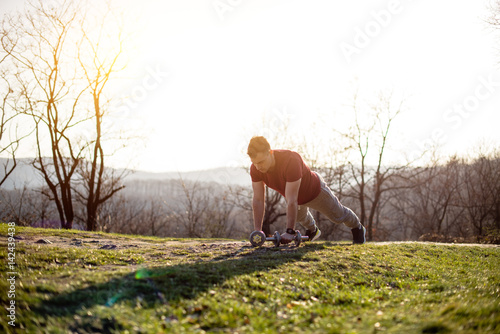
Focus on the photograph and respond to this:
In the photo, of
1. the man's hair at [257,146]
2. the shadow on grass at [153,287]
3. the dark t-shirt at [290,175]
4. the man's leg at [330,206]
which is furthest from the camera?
the man's leg at [330,206]

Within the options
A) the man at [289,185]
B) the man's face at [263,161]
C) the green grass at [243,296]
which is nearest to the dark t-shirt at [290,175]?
the man at [289,185]

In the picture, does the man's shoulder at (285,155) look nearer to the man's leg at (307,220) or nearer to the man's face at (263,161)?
the man's face at (263,161)

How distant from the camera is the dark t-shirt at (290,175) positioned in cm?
563

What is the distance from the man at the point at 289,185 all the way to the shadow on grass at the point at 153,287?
146 centimetres

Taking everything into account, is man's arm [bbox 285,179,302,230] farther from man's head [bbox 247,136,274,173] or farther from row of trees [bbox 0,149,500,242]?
row of trees [bbox 0,149,500,242]

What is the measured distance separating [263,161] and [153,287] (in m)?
2.92

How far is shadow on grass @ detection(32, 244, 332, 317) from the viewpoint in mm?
2703

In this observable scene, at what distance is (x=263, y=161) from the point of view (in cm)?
548

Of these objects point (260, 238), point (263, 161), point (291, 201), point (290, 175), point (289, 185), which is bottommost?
point (260, 238)

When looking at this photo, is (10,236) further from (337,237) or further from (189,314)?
(337,237)

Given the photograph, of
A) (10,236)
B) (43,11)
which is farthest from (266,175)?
(43,11)

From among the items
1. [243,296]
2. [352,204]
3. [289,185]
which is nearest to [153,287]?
[243,296]

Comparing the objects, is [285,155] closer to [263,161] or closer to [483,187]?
[263,161]

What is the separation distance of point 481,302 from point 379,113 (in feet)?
90.4
